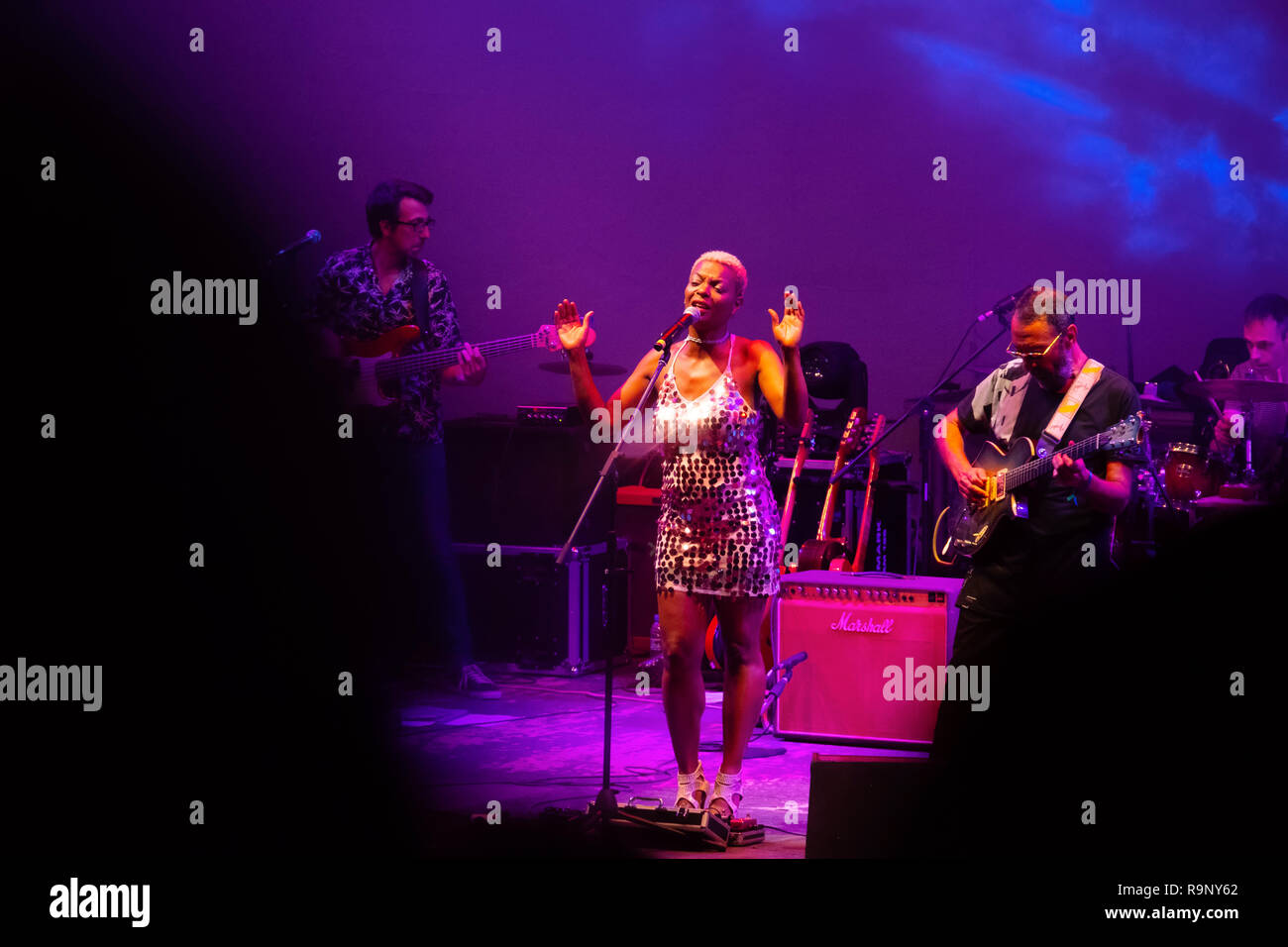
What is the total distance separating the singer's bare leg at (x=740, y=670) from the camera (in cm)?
381

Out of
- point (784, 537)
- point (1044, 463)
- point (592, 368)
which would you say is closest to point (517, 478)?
point (592, 368)

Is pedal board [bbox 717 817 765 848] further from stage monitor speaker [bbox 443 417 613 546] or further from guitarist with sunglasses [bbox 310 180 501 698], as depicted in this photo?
stage monitor speaker [bbox 443 417 613 546]

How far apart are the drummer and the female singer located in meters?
3.52

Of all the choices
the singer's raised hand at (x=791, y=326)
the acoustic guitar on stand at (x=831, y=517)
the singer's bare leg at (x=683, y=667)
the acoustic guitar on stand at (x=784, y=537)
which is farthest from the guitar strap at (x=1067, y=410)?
the acoustic guitar on stand at (x=831, y=517)

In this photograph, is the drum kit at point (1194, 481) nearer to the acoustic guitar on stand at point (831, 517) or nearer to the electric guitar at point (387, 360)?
the acoustic guitar on stand at point (831, 517)

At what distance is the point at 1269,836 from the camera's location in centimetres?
273

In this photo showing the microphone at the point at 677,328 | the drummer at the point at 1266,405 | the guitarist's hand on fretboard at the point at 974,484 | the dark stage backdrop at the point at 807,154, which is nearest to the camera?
the microphone at the point at 677,328

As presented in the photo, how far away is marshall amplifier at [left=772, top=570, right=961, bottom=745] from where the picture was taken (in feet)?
17.0

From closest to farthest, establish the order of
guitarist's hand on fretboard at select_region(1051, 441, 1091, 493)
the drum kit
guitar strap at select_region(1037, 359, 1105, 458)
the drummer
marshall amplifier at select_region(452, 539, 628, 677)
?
guitarist's hand on fretboard at select_region(1051, 441, 1091, 493), guitar strap at select_region(1037, 359, 1105, 458), the drum kit, the drummer, marshall amplifier at select_region(452, 539, 628, 677)

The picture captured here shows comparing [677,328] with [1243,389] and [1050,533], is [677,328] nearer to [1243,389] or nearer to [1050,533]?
[1050,533]

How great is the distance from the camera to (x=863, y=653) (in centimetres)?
525

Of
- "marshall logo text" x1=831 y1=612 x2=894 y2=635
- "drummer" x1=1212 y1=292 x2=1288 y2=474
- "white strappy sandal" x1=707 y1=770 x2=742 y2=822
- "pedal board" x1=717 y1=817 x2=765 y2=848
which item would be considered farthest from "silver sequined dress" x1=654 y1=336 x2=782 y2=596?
"drummer" x1=1212 y1=292 x2=1288 y2=474

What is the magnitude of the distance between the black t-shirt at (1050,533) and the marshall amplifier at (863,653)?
1100 mm
